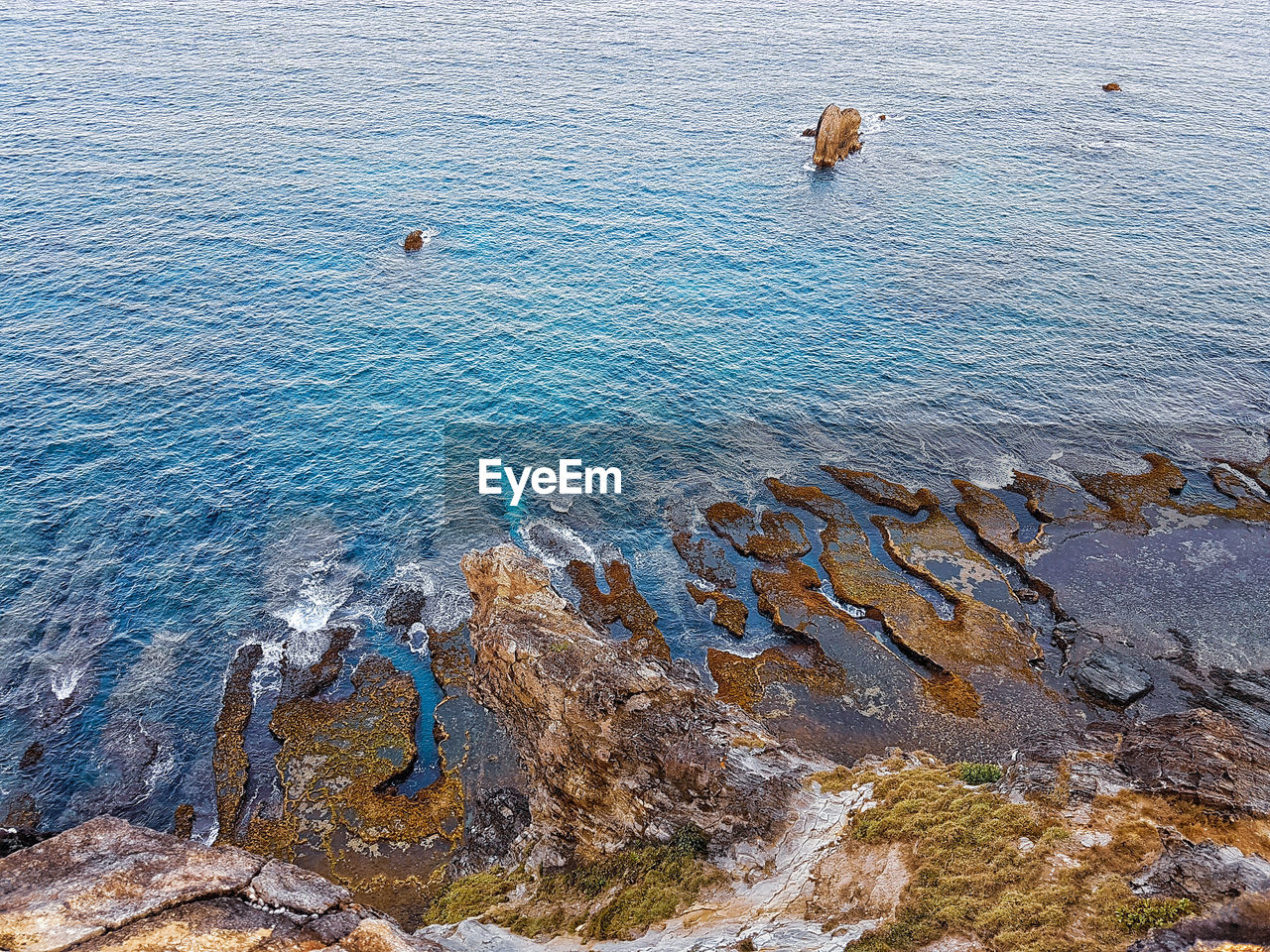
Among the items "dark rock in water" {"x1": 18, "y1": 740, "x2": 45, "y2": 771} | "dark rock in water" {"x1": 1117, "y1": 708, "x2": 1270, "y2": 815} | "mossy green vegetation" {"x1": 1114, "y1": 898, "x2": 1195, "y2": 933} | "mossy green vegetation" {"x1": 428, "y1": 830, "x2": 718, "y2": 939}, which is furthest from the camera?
"dark rock in water" {"x1": 18, "y1": 740, "x2": 45, "y2": 771}

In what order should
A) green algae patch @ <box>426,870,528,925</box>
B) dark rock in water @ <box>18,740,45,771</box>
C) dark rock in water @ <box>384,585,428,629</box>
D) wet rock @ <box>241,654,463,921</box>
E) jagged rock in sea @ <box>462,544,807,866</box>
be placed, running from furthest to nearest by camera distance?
dark rock in water @ <box>384,585,428,629</box>
dark rock in water @ <box>18,740,45,771</box>
wet rock @ <box>241,654,463,921</box>
green algae patch @ <box>426,870,528,925</box>
jagged rock in sea @ <box>462,544,807,866</box>

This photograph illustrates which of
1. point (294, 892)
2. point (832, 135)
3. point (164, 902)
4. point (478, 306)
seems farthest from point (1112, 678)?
point (832, 135)

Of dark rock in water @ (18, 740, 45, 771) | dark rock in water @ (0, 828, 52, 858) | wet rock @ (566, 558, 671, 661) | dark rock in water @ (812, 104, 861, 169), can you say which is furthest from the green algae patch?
dark rock in water @ (812, 104, 861, 169)

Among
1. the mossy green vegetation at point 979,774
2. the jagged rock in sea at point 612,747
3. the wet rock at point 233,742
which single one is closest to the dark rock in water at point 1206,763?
the mossy green vegetation at point 979,774

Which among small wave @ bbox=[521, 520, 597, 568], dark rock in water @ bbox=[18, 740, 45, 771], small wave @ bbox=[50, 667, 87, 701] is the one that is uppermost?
small wave @ bbox=[521, 520, 597, 568]

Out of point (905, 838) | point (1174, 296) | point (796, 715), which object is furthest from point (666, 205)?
point (905, 838)

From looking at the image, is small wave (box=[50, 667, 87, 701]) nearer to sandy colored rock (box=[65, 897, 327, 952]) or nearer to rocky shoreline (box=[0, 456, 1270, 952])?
rocky shoreline (box=[0, 456, 1270, 952])

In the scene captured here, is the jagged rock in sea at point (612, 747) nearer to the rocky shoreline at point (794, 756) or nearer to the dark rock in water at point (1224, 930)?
the rocky shoreline at point (794, 756)
